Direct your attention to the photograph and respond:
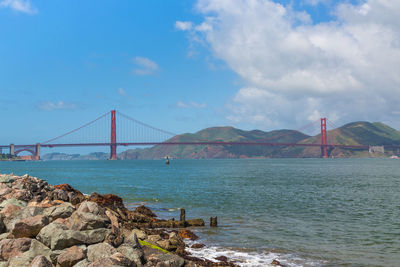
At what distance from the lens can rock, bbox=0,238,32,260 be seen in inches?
324

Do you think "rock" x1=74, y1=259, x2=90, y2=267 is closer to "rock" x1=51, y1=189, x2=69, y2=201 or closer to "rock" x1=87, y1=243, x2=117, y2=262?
"rock" x1=87, y1=243, x2=117, y2=262

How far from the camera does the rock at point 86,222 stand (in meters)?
9.03

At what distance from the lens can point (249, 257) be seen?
40.4 feet

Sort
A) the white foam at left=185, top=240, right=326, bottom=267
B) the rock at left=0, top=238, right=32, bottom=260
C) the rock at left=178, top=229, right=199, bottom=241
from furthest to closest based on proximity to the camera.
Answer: the rock at left=178, top=229, right=199, bottom=241 → the white foam at left=185, top=240, right=326, bottom=267 → the rock at left=0, top=238, right=32, bottom=260

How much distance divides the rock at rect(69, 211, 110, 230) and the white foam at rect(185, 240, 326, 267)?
4.23 metres

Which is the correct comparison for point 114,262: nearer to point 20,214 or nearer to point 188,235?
point 20,214

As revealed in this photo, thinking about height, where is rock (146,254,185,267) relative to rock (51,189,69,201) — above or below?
below

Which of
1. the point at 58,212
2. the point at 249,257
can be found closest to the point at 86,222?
the point at 58,212

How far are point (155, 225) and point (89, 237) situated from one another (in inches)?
339

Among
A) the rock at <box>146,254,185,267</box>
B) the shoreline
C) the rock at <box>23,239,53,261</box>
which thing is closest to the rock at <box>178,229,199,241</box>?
the shoreline

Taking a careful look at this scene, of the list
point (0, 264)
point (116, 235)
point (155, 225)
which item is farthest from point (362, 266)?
point (0, 264)

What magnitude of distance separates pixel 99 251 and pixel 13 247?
7.29 feet

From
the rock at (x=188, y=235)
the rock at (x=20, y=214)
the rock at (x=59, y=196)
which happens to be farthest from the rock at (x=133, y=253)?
the rock at (x=59, y=196)

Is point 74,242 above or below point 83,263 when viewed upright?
above
